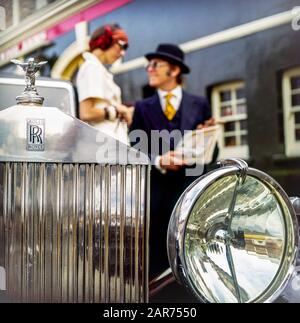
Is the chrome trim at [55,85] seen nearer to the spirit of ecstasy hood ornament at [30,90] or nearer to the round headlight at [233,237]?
the spirit of ecstasy hood ornament at [30,90]

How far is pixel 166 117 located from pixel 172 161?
0.19m

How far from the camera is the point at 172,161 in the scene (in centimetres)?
211

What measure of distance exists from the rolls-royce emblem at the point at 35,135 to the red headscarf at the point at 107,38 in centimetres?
79


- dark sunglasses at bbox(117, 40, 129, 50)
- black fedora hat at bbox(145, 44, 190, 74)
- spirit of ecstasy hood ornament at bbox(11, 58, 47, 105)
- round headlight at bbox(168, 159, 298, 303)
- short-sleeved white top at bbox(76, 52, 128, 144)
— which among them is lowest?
round headlight at bbox(168, 159, 298, 303)

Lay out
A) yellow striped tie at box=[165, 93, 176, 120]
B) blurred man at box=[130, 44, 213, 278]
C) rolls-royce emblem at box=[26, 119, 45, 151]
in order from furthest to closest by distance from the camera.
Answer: yellow striped tie at box=[165, 93, 176, 120] → blurred man at box=[130, 44, 213, 278] → rolls-royce emblem at box=[26, 119, 45, 151]

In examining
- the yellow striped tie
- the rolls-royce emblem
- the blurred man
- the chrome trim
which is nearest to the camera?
the rolls-royce emblem

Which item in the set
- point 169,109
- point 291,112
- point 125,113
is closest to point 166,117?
point 169,109

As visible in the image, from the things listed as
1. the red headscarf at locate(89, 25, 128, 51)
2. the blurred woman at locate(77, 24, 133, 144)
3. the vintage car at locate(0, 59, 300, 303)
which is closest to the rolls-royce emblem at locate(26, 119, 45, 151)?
the vintage car at locate(0, 59, 300, 303)

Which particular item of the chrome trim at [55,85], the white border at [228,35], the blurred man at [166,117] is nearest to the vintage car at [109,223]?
the chrome trim at [55,85]

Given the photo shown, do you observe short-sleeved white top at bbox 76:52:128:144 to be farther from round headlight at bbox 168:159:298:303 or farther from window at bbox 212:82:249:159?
round headlight at bbox 168:159:298:303

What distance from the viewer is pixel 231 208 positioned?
1.54 metres

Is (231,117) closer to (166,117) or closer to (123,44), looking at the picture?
(166,117)

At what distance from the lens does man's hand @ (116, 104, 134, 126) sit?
84.4 inches

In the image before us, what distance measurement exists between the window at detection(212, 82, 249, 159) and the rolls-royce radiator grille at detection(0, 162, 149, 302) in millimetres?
715
